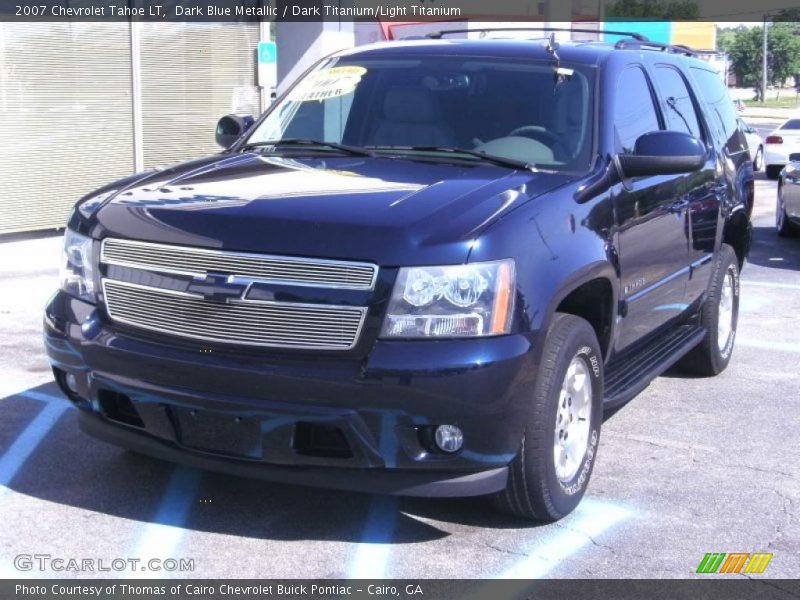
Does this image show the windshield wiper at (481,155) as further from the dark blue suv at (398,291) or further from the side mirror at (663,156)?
the side mirror at (663,156)

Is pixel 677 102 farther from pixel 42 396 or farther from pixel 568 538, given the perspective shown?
pixel 42 396

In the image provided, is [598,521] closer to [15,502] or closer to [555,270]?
[555,270]

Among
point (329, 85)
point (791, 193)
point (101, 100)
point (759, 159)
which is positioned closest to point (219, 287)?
point (329, 85)

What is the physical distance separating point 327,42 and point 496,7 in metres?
10.9

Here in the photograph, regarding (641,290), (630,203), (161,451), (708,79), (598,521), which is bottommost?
(598,521)

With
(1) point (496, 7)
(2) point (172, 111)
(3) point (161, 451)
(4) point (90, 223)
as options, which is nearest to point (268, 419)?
(3) point (161, 451)

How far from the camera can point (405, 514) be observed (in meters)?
4.69

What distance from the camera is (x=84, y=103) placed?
13.2 meters

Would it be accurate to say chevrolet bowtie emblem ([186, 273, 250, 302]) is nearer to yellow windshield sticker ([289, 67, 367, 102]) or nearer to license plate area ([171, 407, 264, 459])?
license plate area ([171, 407, 264, 459])

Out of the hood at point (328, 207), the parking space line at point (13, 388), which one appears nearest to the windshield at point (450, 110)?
the hood at point (328, 207)

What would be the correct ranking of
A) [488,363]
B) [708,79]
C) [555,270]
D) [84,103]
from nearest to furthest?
[488,363]
[555,270]
[708,79]
[84,103]

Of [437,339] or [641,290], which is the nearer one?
[437,339]

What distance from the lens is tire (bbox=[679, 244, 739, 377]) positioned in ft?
22.6

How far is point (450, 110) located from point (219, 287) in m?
1.82
